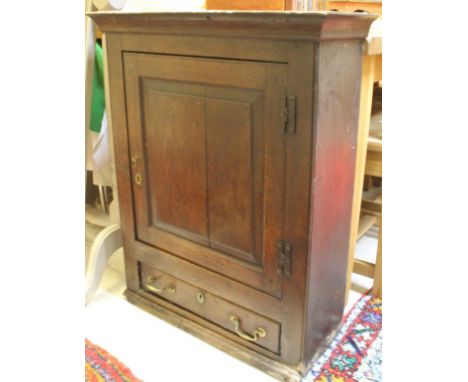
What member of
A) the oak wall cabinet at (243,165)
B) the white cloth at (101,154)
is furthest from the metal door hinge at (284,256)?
the white cloth at (101,154)

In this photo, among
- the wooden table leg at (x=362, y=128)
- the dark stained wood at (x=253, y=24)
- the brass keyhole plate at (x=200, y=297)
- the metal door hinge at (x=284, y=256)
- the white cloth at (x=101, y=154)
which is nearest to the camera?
the dark stained wood at (x=253, y=24)

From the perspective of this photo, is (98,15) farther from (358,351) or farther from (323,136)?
(358,351)

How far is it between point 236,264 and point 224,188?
0.22 meters

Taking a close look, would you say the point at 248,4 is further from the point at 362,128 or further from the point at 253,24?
the point at 362,128

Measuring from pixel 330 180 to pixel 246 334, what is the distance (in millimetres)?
519

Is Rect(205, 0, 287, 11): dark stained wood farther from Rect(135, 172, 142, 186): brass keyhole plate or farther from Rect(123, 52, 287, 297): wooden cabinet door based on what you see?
Rect(135, 172, 142, 186): brass keyhole plate

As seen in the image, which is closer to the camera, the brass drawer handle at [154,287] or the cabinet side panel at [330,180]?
the cabinet side panel at [330,180]

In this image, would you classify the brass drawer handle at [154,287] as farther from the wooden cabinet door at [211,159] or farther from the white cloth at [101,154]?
the white cloth at [101,154]

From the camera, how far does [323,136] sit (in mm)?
1033

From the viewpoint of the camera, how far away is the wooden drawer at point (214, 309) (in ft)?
4.11

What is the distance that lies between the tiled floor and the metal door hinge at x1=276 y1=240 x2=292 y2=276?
0.35 m

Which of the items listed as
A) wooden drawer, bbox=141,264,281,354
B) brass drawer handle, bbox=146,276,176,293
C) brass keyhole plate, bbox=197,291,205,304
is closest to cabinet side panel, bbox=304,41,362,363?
wooden drawer, bbox=141,264,281,354

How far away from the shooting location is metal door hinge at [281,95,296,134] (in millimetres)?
992

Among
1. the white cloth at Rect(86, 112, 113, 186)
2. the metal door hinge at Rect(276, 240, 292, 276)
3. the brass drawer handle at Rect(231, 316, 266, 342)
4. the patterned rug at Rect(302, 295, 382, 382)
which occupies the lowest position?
the patterned rug at Rect(302, 295, 382, 382)
